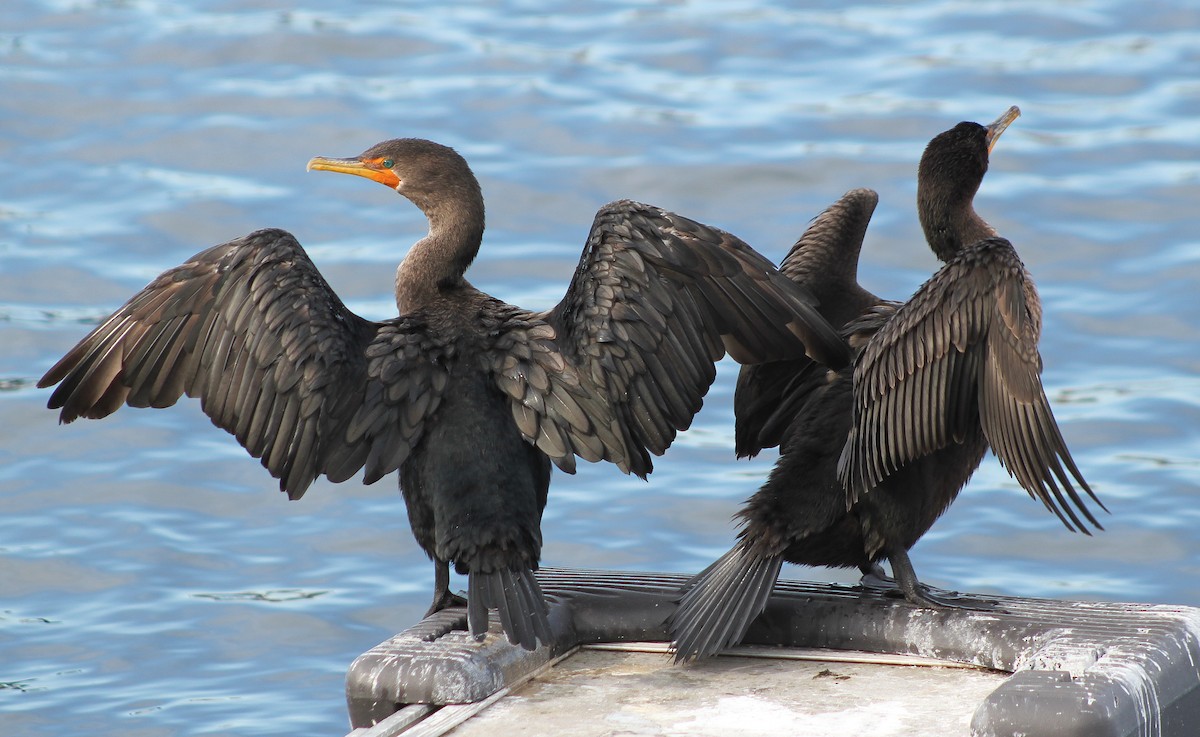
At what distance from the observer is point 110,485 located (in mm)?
8828

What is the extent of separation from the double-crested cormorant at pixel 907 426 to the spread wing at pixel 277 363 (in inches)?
37.2

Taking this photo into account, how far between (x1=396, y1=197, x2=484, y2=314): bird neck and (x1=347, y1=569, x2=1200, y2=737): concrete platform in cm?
103

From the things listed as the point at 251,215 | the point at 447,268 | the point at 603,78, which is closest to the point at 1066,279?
the point at 603,78

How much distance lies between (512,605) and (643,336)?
839 millimetres

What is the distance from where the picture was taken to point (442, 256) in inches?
211

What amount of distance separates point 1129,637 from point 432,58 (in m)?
10.0

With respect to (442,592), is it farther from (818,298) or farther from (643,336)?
(818,298)

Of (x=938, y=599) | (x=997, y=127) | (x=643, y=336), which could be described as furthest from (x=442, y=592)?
(x=997, y=127)

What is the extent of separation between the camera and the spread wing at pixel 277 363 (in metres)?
4.79

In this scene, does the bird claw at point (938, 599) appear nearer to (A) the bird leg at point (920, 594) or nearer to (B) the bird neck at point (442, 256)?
(A) the bird leg at point (920, 594)

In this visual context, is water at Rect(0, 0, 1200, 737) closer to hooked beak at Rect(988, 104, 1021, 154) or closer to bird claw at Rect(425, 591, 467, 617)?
bird claw at Rect(425, 591, 467, 617)

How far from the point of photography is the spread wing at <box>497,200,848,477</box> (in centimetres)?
482

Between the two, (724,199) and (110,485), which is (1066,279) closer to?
(724,199)

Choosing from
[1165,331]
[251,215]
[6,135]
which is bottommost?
[1165,331]
